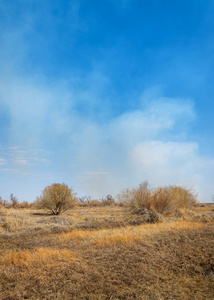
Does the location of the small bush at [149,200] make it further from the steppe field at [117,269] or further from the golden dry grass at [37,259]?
the golden dry grass at [37,259]

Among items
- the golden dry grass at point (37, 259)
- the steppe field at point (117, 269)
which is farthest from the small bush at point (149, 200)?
the golden dry grass at point (37, 259)

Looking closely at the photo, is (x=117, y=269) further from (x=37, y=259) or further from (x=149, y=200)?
(x=149, y=200)

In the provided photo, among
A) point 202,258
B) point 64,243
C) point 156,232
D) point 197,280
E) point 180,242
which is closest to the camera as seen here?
point 197,280

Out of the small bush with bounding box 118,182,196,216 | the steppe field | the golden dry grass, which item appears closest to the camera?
the steppe field

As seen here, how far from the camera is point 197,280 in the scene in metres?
5.74

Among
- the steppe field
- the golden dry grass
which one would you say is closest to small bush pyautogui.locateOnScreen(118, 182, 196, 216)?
the steppe field

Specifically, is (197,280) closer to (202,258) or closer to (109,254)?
(202,258)

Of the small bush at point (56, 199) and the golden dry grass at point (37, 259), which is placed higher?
the small bush at point (56, 199)

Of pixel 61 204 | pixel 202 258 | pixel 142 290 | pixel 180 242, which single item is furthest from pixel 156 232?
pixel 61 204

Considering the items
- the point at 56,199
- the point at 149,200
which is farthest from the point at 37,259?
the point at 56,199

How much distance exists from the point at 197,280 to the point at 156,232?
171 inches

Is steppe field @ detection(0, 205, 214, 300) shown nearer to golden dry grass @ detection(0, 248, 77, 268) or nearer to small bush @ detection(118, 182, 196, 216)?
golden dry grass @ detection(0, 248, 77, 268)

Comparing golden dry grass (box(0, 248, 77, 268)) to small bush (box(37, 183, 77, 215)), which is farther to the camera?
small bush (box(37, 183, 77, 215))

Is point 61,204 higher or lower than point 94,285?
higher
